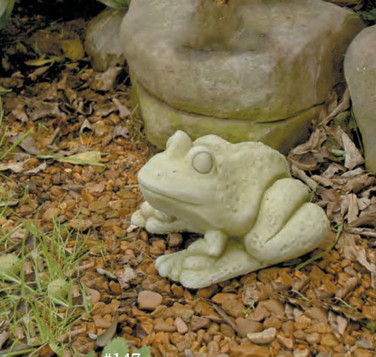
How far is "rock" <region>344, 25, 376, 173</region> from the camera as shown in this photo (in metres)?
2.77

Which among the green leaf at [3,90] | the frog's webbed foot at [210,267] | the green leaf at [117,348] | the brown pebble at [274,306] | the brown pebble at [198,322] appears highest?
the green leaf at [117,348]

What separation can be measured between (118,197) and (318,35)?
50.6 inches

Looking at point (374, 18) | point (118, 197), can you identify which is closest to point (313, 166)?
point (374, 18)

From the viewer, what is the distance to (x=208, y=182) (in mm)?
2266

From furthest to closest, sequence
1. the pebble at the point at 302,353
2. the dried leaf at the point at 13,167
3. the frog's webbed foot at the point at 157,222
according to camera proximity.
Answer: the dried leaf at the point at 13,167 < the frog's webbed foot at the point at 157,222 < the pebble at the point at 302,353

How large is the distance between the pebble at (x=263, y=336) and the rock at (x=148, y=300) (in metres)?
0.39

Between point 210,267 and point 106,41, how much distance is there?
6.68 ft

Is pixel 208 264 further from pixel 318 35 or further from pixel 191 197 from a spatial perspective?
pixel 318 35

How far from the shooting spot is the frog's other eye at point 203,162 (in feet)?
7.36

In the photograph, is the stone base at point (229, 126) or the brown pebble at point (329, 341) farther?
the stone base at point (229, 126)

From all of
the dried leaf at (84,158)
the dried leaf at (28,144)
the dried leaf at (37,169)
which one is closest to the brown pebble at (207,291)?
the dried leaf at (84,158)

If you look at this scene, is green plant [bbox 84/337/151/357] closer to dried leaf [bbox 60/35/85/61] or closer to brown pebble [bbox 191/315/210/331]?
brown pebble [bbox 191/315/210/331]

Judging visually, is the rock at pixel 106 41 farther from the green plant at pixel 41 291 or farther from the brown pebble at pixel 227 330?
the brown pebble at pixel 227 330

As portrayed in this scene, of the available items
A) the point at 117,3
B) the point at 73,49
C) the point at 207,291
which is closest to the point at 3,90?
the point at 73,49
